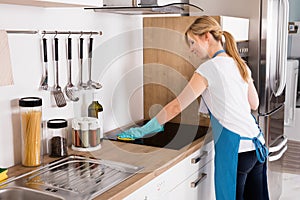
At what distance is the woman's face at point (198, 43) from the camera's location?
2.46 m

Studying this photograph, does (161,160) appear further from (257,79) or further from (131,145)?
(257,79)

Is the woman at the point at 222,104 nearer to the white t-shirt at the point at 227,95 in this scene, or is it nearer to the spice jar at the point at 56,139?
the white t-shirt at the point at 227,95

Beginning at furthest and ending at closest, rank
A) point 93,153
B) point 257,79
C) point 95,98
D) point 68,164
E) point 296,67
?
point 296,67 < point 257,79 < point 95,98 < point 93,153 < point 68,164

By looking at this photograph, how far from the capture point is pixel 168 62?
287 centimetres

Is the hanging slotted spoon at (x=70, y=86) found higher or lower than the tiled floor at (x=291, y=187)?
higher

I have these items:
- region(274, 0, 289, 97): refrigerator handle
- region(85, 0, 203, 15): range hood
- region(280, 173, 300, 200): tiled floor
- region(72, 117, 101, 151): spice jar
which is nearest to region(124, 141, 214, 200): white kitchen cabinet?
region(72, 117, 101, 151): spice jar

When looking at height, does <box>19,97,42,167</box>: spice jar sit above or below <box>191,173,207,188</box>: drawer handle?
above

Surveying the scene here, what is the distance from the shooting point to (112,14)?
2.58 metres

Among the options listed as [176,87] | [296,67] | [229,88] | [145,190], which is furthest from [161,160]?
[296,67]

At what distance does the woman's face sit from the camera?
96.8 inches

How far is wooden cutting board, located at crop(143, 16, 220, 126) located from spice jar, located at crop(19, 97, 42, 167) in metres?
1.12

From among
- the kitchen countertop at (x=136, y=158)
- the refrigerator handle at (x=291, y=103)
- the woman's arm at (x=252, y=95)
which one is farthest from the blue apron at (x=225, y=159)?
the refrigerator handle at (x=291, y=103)

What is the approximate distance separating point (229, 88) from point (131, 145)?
24.6 inches

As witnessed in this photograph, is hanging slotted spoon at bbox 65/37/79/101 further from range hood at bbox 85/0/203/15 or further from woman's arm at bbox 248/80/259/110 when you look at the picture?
woman's arm at bbox 248/80/259/110
